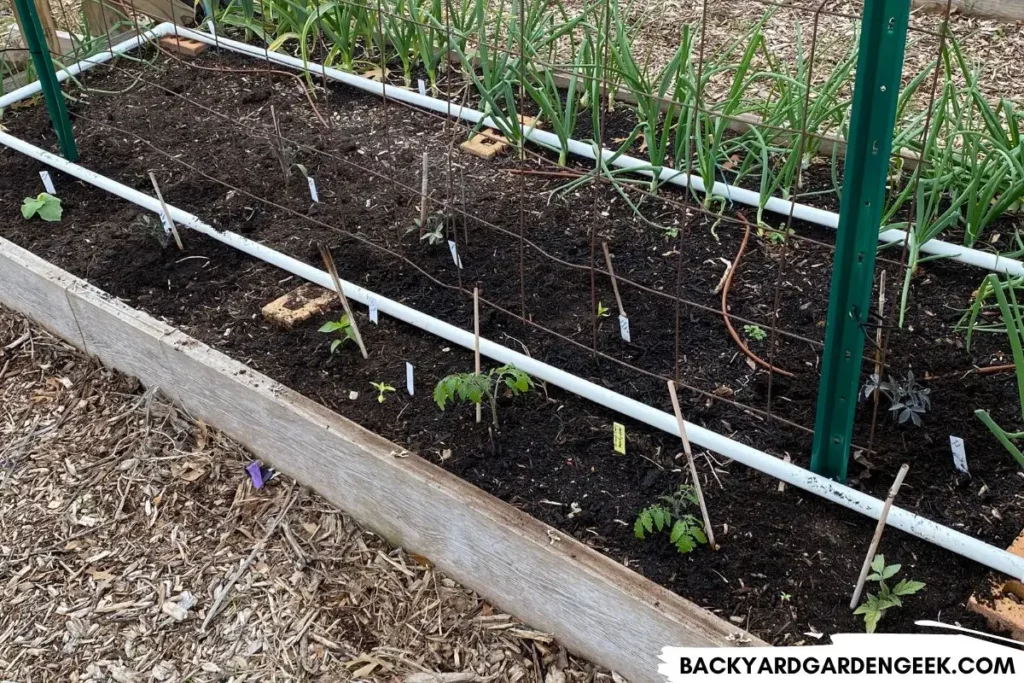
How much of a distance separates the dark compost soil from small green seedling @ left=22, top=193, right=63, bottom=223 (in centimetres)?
3

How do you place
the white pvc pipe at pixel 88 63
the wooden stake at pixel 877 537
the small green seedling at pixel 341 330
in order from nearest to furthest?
the wooden stake at pixel 877 537
the small green seedling at pixel 341 330
the white pvc pipe at pixel 88 63

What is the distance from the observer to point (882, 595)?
174 centimetres

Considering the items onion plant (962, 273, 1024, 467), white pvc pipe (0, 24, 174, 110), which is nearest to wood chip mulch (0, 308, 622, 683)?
onion plant (962, 273, 1024, 467)

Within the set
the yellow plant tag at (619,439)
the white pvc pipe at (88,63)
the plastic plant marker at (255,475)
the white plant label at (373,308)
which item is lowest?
the plastic plant marker at (255,475)

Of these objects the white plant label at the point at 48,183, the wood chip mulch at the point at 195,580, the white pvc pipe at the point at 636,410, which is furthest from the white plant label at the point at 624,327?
the white plant label at the point at 48,183

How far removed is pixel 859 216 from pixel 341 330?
4.27ft

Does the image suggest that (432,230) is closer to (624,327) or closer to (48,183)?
(624,327)

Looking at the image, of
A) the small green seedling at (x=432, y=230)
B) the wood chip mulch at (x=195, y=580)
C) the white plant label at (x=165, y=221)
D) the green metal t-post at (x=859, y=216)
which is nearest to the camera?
the green metal t-post at (x=859, y=216)

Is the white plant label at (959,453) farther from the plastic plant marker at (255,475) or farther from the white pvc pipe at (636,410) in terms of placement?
the plastic plant marker at (255,475)

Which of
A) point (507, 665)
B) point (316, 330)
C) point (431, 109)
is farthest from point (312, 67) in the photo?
point (507, 665)

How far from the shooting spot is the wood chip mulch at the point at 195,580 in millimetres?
→ 2010

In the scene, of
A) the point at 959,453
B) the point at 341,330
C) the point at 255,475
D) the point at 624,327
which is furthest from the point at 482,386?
the point at 959,453

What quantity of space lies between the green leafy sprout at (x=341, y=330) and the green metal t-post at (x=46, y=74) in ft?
4.32

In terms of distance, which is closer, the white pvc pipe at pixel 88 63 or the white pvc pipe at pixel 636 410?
the white pvc pipe at pixel 636 410
